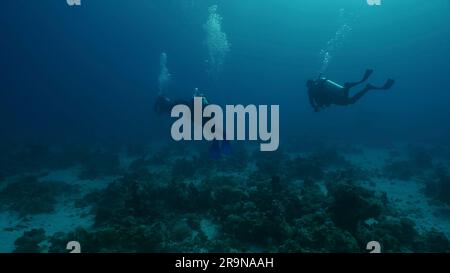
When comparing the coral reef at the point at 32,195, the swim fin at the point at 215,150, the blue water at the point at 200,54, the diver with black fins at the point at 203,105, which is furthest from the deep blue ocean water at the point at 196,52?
the swim fin at the point at 215,150

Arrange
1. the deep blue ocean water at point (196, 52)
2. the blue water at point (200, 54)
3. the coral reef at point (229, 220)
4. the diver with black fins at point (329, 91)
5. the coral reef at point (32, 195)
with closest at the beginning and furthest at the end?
the coral reef at point (229, 220) → the diver with black fins at point (329, 91) → the coral reef at point (32, 195) → the blue water at point (200, 54) → the deep blue ocean water at point (196, 52)

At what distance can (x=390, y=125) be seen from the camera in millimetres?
36219

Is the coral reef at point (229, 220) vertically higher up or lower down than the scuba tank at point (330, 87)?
lower down

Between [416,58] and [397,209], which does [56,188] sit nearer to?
[397,209]

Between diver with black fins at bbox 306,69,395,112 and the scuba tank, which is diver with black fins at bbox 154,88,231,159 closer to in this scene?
diver with black fins at bbox 306,69,395,112

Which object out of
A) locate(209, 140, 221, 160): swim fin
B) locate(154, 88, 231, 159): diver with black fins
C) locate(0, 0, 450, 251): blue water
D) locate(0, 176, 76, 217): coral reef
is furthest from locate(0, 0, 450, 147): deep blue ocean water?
locate(209, 140, 221, 160): swim fin

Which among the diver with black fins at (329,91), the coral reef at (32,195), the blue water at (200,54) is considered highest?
the blue water at (200,54)

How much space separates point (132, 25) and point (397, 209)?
91.4 meters

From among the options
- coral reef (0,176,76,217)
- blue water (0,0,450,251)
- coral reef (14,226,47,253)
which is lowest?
coral reef (14,226,47,253)

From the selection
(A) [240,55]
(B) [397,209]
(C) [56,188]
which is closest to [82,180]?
(C) [56,188]

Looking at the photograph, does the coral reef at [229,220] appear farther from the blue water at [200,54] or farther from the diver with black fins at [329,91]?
the blue water at [200,54]

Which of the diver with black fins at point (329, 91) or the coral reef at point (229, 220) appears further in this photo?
the diver with black fins at point (329, 91)

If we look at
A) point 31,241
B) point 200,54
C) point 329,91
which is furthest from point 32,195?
point 200,54

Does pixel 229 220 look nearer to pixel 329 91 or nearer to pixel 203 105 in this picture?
pixel 203 105
